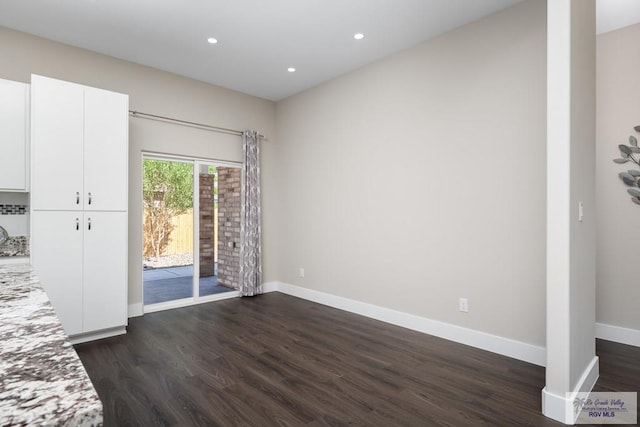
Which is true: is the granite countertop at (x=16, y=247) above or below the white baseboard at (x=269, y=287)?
above

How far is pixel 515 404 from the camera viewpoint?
222 cm

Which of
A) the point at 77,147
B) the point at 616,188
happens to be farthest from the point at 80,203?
the point at 616,188

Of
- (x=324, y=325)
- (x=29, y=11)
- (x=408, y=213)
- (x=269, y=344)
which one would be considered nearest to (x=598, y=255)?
(x=408, y=213)

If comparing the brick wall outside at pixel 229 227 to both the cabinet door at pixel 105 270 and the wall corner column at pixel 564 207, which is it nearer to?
the cabinet door at pixel 105 270

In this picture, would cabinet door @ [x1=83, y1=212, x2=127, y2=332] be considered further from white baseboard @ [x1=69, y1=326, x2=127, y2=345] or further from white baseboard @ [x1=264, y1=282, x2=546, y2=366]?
white baseboard @ [x1=264, y1=282, x2=546, y2=366]

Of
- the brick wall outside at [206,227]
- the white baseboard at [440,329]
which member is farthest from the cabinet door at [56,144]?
the white baseboard at [440,329]

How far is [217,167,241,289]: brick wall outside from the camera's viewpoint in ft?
17.0

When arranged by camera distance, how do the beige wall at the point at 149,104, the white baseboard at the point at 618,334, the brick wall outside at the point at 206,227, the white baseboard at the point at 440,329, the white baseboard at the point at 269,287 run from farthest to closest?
the white baseboard at the point at 269,287 < the brick wall outside at the point at 206,227 < the beige wall at the point at 149,104 < the white baseboard at the point at 618,334 < the white baseboard at the point at 440,329

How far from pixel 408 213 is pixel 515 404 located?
197 centimetres

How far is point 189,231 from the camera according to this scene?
184 inches

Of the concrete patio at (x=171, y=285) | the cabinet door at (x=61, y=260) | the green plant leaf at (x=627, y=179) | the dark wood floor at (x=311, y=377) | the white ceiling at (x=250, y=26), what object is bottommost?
the dark wood floor at (x=311, y=377)

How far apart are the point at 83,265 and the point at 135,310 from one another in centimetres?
104

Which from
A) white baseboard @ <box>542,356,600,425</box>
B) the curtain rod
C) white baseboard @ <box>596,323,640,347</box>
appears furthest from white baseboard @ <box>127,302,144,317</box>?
white baseboard @ <box>596,323,640,347</box>

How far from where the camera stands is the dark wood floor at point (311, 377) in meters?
2.13
